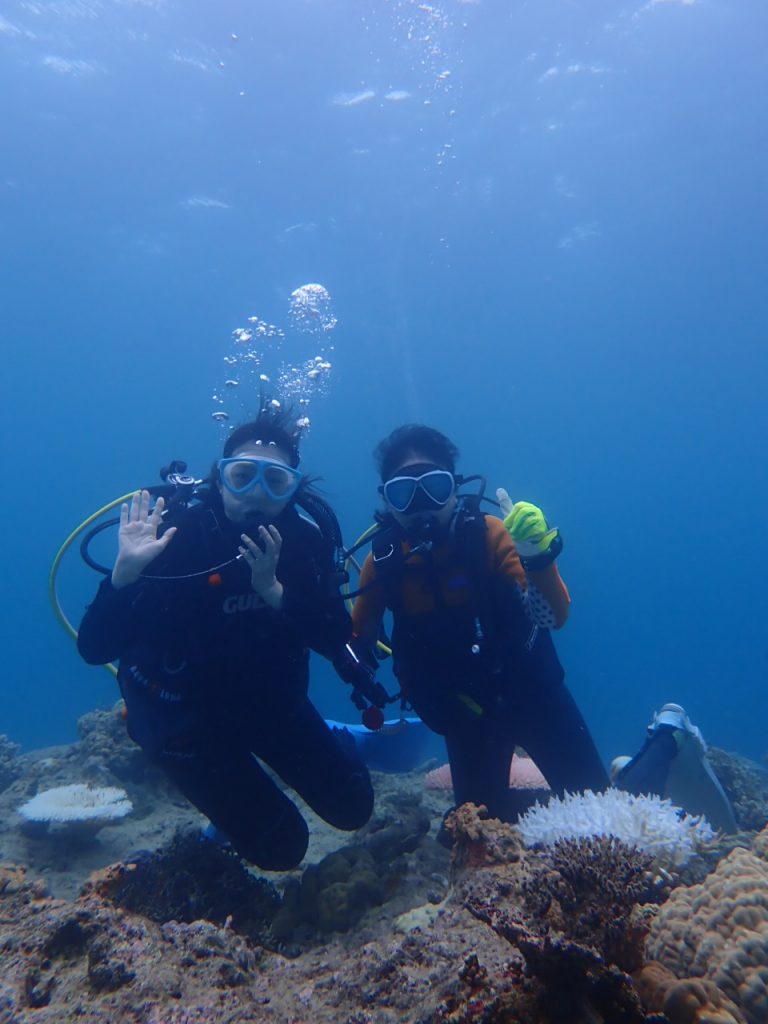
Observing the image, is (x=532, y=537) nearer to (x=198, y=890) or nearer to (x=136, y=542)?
(x=136, y=542)

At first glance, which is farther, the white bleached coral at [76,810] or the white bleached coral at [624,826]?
the white bleached coral at [76,810]

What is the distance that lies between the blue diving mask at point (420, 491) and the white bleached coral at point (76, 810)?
15.3 ft

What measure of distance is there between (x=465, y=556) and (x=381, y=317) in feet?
119

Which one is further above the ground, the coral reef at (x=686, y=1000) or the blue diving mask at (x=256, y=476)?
the blue diving mask at (x=256, y=476)

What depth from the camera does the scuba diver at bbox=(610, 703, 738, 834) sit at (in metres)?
5.36

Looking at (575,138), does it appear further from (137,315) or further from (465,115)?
(137,315)

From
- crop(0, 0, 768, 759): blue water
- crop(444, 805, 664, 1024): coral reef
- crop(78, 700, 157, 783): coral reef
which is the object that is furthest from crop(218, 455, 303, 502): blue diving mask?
crop(0, 0, 768, 759): blue water

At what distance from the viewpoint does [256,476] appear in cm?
505

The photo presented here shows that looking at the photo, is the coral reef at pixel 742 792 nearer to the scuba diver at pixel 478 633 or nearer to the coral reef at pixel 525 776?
the coral reef at pixel 525 776

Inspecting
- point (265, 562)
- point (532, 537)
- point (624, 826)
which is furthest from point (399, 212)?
point (624, 826)

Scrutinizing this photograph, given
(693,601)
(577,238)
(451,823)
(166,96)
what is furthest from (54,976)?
(693,601)

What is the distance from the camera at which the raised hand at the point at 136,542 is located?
14.8 feet

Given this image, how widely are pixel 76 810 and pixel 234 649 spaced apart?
3222mm

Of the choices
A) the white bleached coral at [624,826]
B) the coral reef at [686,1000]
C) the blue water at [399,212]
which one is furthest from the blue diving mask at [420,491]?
the blue water at [399,212]
